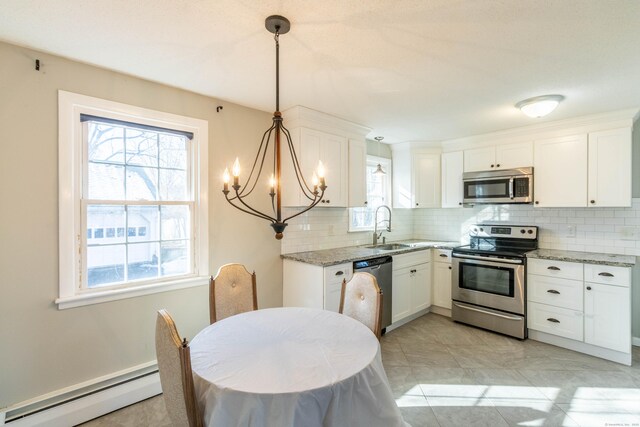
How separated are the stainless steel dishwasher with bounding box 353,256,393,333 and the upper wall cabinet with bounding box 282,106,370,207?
0.72 metres

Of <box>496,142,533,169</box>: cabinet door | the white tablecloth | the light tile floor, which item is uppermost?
<box>496,142,533,169</box>: cabinet door

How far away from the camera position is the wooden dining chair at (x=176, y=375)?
120 centimetres

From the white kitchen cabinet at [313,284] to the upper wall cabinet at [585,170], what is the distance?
249 cm

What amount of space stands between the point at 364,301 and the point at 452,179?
2.91 m

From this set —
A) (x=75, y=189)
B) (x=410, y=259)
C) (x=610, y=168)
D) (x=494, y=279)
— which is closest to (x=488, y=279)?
(x=494, y=279)

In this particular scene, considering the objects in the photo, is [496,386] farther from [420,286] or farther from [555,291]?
[420,286]

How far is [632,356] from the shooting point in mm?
3041

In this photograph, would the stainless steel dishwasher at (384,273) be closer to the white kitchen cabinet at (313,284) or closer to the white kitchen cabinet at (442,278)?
the white kitchen cabinet at (313,284)

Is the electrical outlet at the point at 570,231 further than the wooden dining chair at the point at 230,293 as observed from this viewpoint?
→ Yes

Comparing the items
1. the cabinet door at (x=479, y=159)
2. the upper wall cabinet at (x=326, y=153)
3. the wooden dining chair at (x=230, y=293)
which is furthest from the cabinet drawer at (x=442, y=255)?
the wooden dining chair at (x=230, y=293)

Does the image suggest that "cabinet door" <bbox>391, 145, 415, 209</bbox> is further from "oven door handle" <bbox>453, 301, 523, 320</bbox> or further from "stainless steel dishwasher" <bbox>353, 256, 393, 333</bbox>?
"oven door handle" <bbox>453, 301, 523, 320</bbox>

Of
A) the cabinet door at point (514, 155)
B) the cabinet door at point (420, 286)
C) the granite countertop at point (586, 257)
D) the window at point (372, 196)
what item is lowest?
the cabinet door at point (420, 286)

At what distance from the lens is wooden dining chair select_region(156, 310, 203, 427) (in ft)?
3.93

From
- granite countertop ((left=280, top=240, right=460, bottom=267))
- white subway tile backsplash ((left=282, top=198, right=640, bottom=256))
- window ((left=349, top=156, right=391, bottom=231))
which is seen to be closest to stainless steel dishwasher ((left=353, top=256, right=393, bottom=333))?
granite countertop ((left=280, top=240, right=460, bottom=267))
